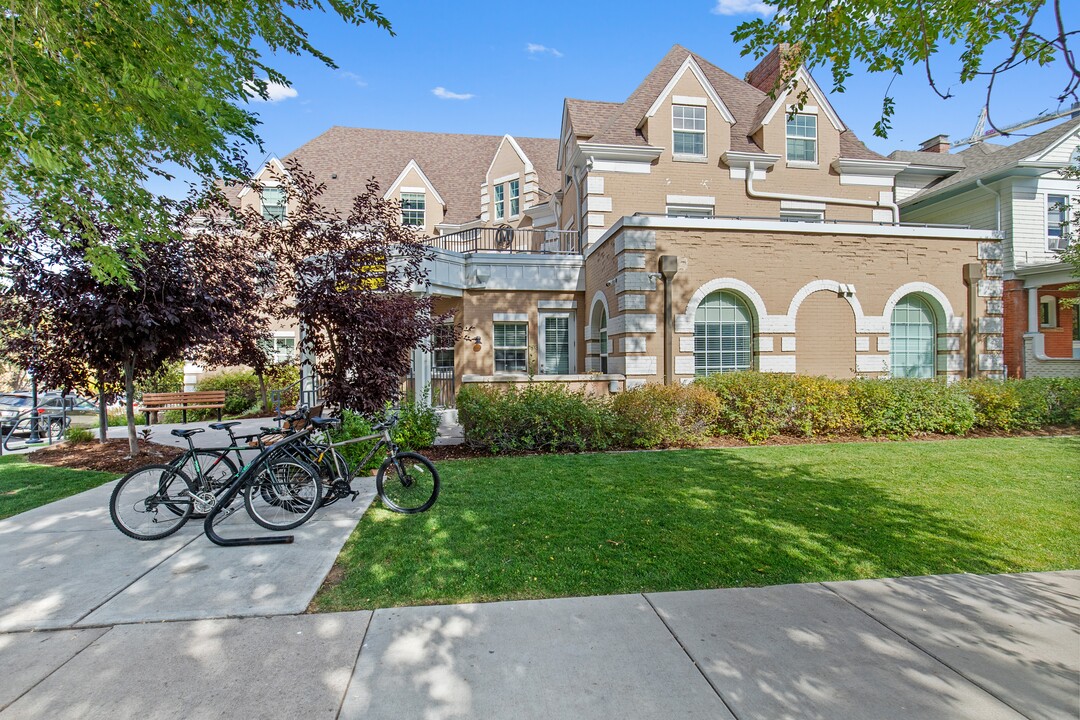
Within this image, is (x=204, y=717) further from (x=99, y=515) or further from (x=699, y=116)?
(x=699, y=116)

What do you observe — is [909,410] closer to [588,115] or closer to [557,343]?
[557,343]

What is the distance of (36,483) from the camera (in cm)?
731

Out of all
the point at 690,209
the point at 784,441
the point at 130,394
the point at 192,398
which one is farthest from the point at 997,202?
the point at 192,398

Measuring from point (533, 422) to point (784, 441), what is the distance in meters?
4.89

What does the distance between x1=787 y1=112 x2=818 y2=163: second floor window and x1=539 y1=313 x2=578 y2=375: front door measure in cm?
922

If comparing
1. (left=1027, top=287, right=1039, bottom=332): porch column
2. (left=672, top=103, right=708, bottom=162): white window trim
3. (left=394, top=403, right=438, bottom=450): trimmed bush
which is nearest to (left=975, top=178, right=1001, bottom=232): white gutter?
(left=1027, top=287, right=1039, bottom=332): porch column

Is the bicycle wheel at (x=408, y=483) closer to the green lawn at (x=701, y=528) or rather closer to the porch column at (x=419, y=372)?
the green lawn at (x=701, y=528)

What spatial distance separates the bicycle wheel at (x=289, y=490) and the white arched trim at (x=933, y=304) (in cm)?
1327

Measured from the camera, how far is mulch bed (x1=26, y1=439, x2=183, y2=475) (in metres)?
8.48

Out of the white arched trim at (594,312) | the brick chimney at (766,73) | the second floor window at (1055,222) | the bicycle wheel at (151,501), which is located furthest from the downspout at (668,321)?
the second floor window at (1055,222)

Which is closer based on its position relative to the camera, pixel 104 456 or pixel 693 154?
pixel 104 456

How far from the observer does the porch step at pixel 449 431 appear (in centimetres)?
1009

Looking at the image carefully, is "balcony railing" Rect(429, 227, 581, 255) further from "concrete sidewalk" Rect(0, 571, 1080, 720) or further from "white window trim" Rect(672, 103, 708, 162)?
"concrete sidewalk" Rect(0, 571, 1080, 720)

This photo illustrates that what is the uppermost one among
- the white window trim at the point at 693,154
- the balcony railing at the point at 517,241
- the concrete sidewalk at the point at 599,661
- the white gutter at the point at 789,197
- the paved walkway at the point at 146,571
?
the white window trim at the point at 693,154
